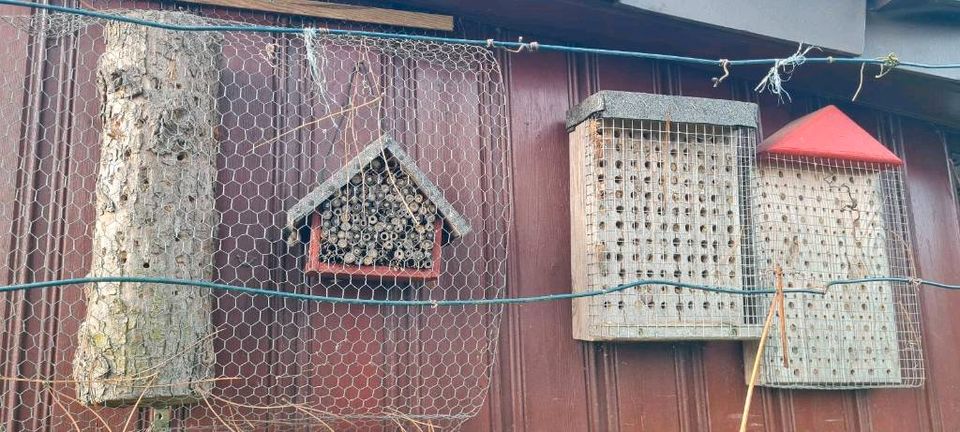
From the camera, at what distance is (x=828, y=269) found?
2.11 m

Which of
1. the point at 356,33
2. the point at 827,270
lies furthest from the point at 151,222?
the point at 827,270

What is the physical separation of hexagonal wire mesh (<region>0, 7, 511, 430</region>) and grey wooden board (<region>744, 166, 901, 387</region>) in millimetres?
722

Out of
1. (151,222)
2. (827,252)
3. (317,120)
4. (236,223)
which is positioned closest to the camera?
(151,222)

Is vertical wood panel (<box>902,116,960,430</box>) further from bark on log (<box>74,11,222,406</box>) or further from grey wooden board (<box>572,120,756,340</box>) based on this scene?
bark on log (<box>74,11,222,406</box>)

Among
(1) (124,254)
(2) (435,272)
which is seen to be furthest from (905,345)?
(1) (124,254)

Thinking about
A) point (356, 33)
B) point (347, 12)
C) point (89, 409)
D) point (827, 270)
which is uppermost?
point (347, 12)

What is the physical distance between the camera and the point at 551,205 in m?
2.06

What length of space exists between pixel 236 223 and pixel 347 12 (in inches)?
23.4

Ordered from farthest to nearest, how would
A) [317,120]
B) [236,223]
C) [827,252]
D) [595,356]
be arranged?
[827,252] → [595,356] → [317,120] → [236,223]

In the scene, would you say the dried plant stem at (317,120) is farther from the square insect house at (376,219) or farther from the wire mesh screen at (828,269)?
the wire mesh screen at (828,269)

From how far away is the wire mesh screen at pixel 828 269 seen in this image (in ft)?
6.71

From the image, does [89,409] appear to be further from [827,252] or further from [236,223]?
[827,252]

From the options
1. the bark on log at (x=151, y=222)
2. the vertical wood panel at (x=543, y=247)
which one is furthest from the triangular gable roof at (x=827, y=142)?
the bark on log at (x=151, y=222)

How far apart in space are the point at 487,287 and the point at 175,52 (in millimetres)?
880
